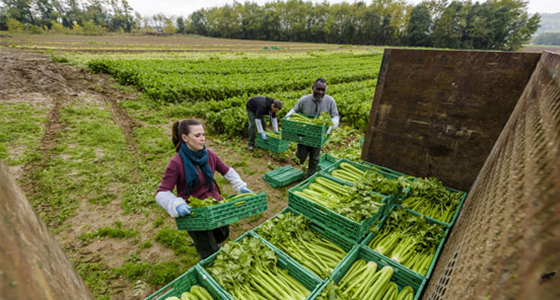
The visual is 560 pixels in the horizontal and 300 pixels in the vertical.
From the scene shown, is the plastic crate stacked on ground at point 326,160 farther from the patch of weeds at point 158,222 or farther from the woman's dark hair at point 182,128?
the patch of weeds at point 158,222

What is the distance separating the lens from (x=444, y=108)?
14.3 ft

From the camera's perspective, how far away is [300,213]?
3.97 metres

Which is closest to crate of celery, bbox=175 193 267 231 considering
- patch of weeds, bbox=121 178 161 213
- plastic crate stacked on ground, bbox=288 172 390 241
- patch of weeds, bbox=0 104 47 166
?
plastic crate stacked on ground, bbox=288 172 390 241

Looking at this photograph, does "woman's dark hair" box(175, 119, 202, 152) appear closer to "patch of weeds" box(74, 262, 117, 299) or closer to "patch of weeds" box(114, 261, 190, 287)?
"patch of weeds" box(114, 261, 190, 287)

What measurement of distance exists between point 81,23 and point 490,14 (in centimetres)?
Answer: 13496

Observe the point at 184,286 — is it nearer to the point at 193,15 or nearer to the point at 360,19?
the point at 360,19

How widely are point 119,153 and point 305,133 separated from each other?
6.31 meters

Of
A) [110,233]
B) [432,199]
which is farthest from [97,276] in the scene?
[432,199]

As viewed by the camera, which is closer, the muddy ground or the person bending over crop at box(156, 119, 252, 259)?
the person bending over crop at box(156, 119, 252, 259)

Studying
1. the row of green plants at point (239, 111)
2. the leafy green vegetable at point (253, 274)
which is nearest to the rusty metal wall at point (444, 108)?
the leafy green vegetable at point (253, 274)

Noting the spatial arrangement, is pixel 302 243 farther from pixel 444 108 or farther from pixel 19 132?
pixel 19 132

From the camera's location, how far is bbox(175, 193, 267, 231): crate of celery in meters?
2.86

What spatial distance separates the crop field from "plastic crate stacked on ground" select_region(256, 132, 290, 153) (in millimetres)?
442

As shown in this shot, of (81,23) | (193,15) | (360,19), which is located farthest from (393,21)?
(81,23)
